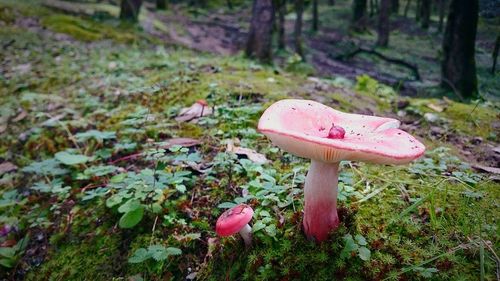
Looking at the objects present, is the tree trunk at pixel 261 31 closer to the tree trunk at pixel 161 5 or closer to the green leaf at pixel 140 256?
the green leaf at pixel 140 256

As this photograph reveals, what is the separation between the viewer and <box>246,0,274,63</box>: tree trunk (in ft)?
25.2

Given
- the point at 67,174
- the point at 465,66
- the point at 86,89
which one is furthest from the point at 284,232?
the point at 465,66

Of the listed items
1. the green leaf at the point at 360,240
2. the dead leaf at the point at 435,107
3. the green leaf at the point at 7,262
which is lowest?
the green leaf at the point at 7,262

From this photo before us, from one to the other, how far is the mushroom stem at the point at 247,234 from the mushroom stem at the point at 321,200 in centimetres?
32

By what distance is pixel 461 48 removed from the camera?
5.99 meters

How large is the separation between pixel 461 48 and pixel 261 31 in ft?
12.8

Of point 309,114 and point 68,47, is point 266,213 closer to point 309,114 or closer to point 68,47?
point 309,114

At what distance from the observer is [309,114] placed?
1901mm

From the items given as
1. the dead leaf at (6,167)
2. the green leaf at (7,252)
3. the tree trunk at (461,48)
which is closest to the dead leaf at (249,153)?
the green leaf at (7,252)

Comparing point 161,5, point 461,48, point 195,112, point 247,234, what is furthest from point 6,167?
point 161,5

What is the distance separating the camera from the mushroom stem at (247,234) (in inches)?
78.4

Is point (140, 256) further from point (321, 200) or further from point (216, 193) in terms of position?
point (321, 200)

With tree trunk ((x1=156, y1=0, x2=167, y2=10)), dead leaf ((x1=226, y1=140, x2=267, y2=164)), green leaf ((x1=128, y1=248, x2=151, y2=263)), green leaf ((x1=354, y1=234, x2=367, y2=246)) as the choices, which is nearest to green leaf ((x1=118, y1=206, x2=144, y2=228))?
green leaf ((x1=128, y1=248, x2=151, y2=263))

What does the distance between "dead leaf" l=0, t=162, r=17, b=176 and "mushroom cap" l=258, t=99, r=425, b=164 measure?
2932 mm
